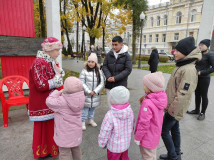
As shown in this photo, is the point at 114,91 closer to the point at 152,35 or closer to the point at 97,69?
the point at 97,69

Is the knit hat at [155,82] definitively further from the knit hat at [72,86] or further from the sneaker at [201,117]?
the sneaker at [201,117]

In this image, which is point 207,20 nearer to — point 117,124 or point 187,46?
point 187,46

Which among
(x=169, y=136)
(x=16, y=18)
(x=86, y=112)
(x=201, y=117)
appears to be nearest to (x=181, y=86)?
(x=169, y=136)

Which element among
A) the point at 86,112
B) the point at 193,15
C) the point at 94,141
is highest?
the point at 193,15

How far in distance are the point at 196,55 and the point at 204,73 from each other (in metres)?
1.95

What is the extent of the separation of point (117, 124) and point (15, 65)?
4.96 m

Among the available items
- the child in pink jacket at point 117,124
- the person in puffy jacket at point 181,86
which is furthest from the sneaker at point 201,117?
the child in pink jacket at point 117,124

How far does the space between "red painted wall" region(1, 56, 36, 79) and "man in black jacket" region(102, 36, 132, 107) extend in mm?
3526

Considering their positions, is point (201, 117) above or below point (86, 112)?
below

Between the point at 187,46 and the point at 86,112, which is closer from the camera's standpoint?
the point at 187,46

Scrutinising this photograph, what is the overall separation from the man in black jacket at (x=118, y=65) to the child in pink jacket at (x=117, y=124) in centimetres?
149

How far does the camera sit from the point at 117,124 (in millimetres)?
1838

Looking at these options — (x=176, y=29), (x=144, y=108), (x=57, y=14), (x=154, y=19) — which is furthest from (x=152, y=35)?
(x=144, y=108)

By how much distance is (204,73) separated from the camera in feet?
12.4
